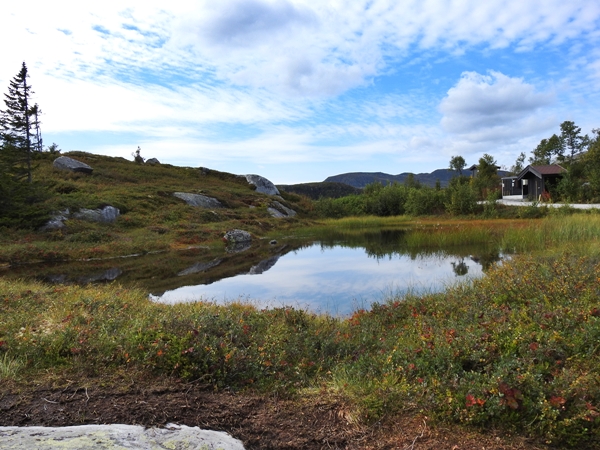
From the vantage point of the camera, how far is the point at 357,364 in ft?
16.1

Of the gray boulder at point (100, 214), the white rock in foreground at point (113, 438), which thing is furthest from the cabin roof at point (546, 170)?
the white rock in foreground at point (113, 438)

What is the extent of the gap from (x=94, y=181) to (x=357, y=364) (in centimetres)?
4725

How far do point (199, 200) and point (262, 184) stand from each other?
21.2 metres

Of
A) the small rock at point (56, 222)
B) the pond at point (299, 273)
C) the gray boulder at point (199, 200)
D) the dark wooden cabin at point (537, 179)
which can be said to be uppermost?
the dark wooden cabin at point (537, 179)

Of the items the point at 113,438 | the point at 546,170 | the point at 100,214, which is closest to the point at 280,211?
the point at 100,214

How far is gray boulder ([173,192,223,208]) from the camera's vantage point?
1721 inches

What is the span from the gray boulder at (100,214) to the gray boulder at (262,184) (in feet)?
104

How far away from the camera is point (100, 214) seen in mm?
31656

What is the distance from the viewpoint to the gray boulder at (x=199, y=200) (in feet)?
143

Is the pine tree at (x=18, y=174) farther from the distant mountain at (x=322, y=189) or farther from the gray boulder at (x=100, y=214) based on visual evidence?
the distant mountain at (x=322, y=189)

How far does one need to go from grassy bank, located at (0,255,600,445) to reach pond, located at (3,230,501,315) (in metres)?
4.86

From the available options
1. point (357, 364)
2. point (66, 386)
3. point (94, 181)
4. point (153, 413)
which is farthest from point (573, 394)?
point (94, 181)

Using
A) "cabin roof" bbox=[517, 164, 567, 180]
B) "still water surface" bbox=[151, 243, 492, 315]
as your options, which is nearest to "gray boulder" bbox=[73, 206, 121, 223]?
"still water surface" bbox=[151, 243, 492, 315]

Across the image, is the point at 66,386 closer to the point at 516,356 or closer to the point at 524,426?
the point at 524,426
